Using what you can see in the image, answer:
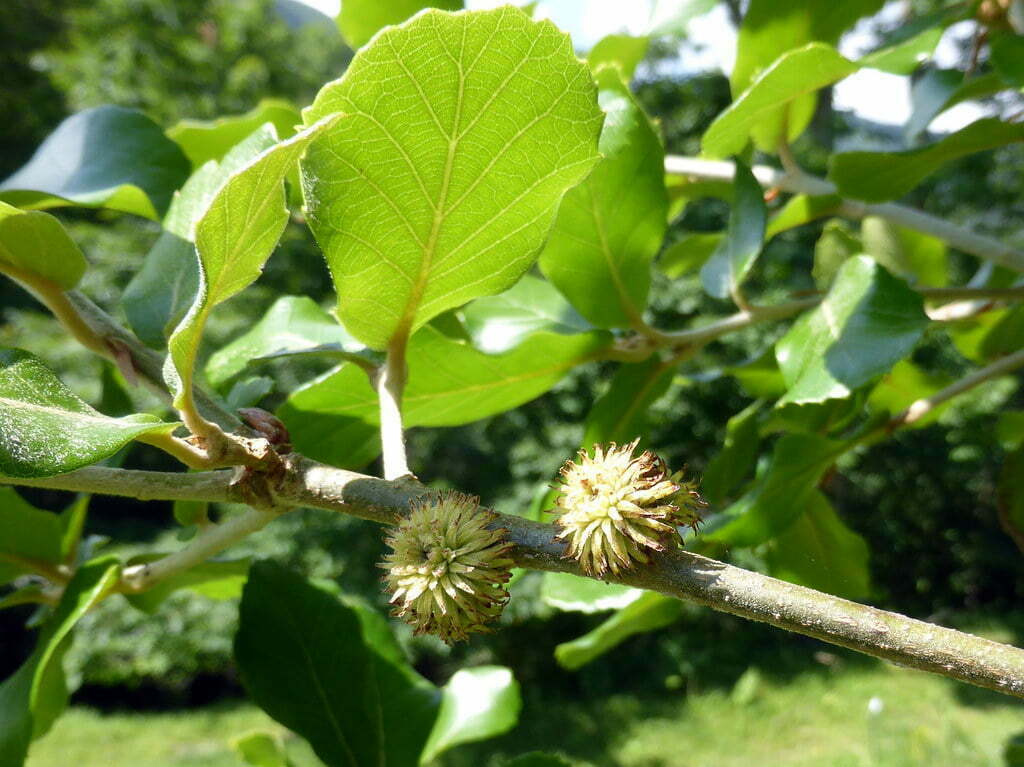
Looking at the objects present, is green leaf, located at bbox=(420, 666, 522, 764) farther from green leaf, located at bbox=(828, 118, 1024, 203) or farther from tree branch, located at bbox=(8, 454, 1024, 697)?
green leaf, located at bbox=(828, 118, 1024, 203)

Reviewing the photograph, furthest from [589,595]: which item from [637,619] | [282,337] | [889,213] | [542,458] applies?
[542,458]

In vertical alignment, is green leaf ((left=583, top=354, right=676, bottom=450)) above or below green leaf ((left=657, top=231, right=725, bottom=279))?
above

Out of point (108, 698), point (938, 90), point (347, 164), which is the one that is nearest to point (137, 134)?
point (347, 164)

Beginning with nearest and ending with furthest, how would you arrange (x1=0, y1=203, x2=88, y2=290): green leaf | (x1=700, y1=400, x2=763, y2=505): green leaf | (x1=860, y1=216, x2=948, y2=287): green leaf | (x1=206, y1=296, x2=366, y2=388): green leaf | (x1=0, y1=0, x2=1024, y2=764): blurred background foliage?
(x1=0, y1=203, x2=88, y2=290): green leaf, (x1=206, y1=296, x2=366, y2=388): green leaf, (x1=700, y1=400, x2=763, y2=505): green leaf, (x1=860, y1=216, x2=948, y2=287): green leaf, (x1=0, y1=0, x2=1024, y2=764): blurred background foliage

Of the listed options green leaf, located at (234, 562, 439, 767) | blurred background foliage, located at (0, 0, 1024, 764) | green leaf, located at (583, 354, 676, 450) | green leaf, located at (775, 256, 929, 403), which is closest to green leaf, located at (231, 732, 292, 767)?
green leaf, located at (234, 562, 439, 767)

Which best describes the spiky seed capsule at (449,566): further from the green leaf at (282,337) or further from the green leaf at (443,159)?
the green leaf at (282,337)

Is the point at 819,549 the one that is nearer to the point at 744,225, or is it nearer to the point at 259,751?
the point at 744,225

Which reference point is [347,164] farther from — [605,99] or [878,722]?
[878,722]
